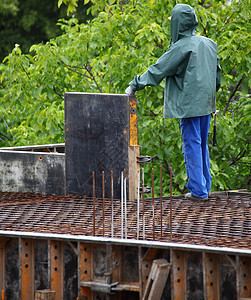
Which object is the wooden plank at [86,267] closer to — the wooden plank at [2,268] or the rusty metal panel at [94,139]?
the wooden plank at [2,268]

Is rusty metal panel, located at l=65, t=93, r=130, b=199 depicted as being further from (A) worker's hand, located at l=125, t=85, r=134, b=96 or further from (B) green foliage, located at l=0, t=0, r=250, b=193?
(B) green foliage, located at l=0, t=0, r=250, b=193

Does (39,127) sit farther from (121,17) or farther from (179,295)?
(179,295)

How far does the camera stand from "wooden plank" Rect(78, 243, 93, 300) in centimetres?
681

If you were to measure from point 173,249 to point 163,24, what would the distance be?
589 centimetres

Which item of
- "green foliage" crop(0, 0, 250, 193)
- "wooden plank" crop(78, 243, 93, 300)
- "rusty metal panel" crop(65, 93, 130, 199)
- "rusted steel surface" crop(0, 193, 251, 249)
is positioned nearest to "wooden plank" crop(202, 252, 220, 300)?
"rusted steel surface" crop(0, 193, 251, 249)

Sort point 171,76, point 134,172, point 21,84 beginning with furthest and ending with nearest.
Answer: point 21,84 < point 134,172 < point 171,76

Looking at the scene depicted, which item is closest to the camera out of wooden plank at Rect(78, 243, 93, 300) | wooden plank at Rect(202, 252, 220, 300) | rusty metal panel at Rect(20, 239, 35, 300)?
wooden plank at Rect(202, 252, 220, 300)

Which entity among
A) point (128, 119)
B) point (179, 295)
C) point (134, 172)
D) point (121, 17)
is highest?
point (121, 17)

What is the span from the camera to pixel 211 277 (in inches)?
250

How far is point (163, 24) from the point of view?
11406 millimetres

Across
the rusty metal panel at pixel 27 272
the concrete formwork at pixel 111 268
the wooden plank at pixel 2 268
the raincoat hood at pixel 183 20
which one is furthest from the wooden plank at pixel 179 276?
the raincoat hood at pixel 183 20

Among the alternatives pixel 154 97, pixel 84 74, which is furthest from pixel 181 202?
pixel 84 74

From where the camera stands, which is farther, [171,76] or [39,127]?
[39,127]

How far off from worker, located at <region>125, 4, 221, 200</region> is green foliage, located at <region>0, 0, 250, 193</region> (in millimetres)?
1892
